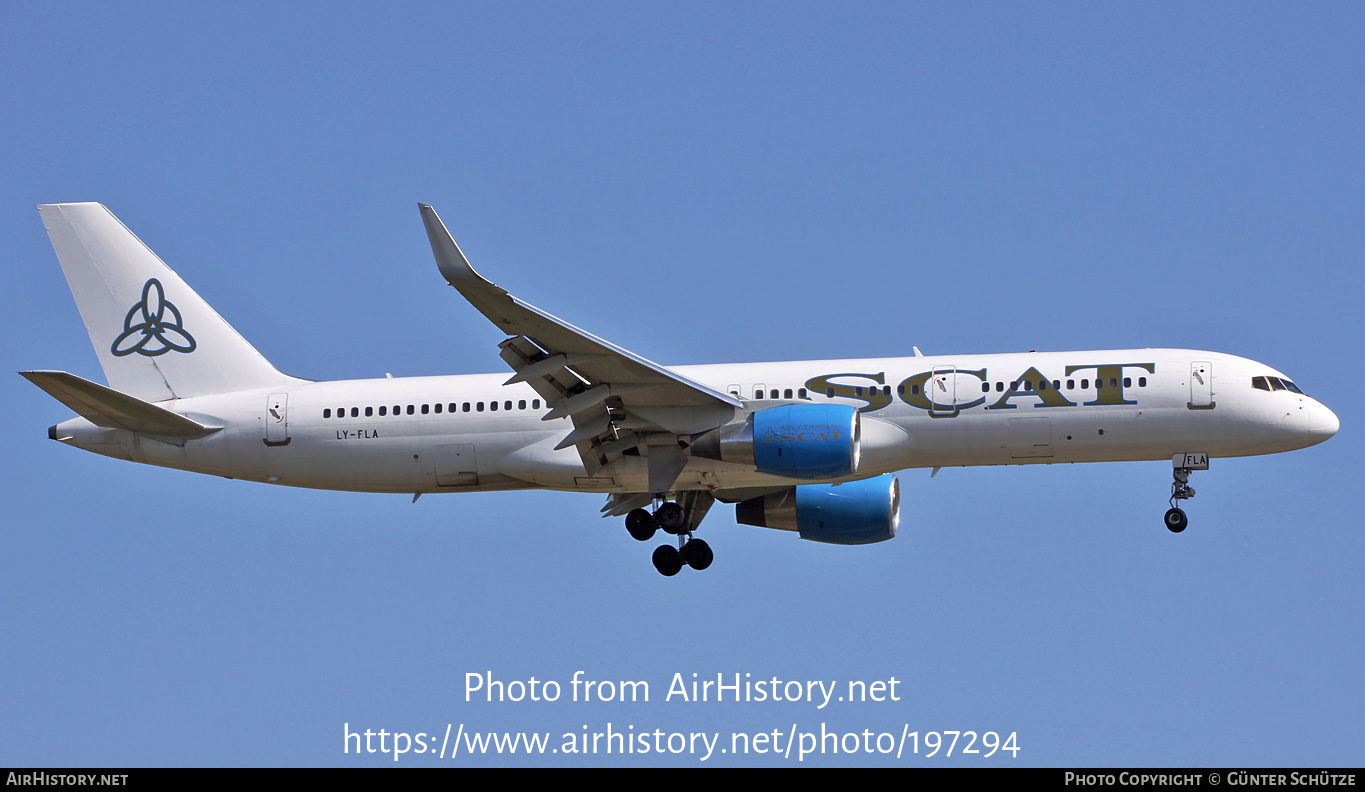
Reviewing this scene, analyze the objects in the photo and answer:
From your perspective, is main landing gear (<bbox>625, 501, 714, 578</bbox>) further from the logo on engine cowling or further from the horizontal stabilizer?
the horizontal stabilizer

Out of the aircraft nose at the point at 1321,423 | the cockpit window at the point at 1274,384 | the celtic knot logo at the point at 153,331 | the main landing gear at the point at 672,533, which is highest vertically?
the celtic knot logo at the point at 153,331

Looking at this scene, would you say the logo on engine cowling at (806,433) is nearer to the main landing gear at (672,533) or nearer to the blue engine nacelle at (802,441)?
the blue engine nacelle at (802,441)

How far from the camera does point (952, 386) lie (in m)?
34.0

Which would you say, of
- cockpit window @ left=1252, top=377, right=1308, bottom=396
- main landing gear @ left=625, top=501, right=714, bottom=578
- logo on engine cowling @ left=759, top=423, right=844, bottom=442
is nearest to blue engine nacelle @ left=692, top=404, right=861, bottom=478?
logo on engine cowling @ left=759, top=423, right=844, bottom=442

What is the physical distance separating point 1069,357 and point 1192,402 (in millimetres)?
2758

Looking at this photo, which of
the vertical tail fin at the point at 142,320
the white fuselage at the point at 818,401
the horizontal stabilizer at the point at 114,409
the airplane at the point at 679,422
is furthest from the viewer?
the vertical tail fin at the point at 142,320

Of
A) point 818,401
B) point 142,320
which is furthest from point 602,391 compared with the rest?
point 142,320

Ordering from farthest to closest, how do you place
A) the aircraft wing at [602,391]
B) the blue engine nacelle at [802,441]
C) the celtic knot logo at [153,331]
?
the celtic knot logo at [153,331] < the blue engine nacelle at [802,441] < the aircraft wing at [602,391]

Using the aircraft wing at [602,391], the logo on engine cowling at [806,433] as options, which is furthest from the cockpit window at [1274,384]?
the aircraft wing at [602,391]

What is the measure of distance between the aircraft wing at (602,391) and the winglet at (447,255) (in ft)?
1.21

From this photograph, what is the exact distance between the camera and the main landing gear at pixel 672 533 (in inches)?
1399

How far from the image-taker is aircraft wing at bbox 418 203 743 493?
99.5ft

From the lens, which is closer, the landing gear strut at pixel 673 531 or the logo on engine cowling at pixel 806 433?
the logo on engine cowling at pixel 806 433

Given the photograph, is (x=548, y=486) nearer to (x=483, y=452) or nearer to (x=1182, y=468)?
(x=483, y=452)
